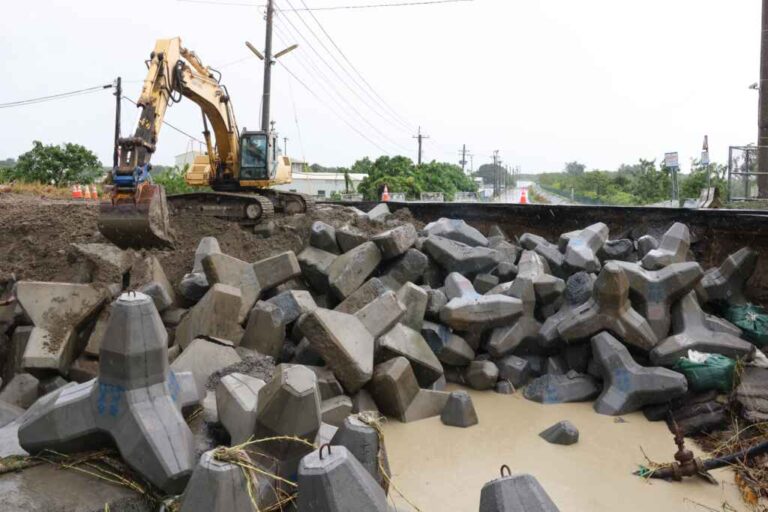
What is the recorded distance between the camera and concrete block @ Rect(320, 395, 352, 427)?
385 centimetres

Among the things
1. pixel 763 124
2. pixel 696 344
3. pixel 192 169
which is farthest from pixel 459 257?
pixel 763 124

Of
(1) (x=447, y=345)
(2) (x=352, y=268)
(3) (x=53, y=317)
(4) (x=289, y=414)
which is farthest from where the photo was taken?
(2) (x=352, y=268)

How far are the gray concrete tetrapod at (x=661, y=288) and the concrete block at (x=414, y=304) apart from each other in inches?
68.4

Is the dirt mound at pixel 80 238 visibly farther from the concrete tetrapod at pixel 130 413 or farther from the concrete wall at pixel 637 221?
the concrete tetrapod at pixel 130 413

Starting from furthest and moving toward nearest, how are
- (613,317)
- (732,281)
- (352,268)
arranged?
(732,281), (352,268), (613,317)

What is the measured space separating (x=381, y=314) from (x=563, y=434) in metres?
1.51

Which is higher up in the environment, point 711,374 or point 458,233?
point 458,233

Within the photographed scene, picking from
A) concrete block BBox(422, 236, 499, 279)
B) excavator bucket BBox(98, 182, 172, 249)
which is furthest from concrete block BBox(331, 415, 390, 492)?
excavator bucket BBox(98, 182, 172, 249)

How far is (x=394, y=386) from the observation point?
14.2ft

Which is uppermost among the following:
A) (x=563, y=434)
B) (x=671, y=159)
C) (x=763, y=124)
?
(x=763, y=124)

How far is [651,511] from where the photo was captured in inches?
133

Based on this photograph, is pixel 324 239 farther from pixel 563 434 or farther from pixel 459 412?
pixel 563 434

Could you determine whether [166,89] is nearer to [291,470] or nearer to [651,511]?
[291,470]

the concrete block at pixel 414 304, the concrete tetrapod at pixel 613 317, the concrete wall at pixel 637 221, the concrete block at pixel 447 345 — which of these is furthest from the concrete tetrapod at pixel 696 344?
the concrete block at pixel 414 304
